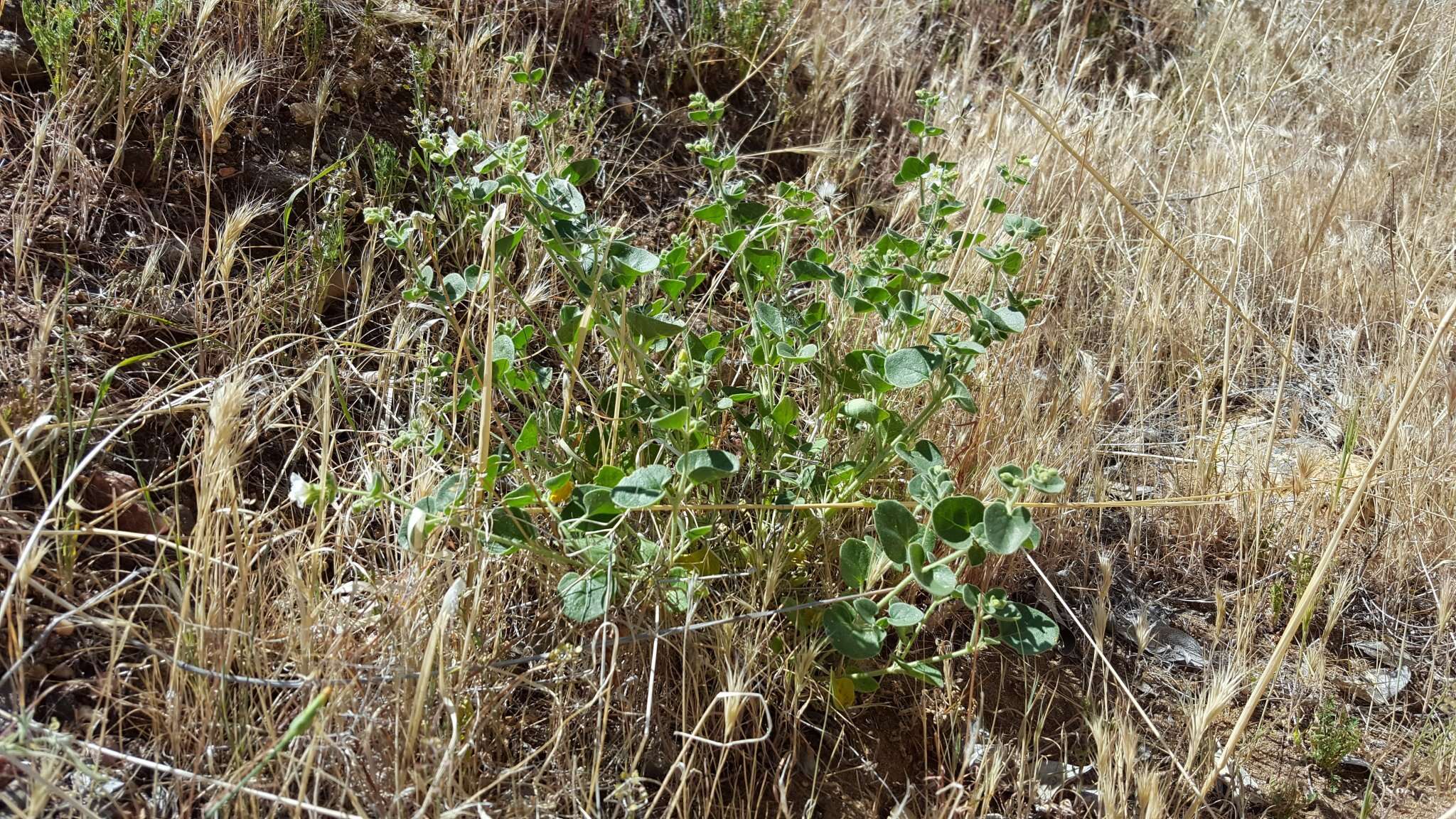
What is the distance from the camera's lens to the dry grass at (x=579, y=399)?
5.47 feet

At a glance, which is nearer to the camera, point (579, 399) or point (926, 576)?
point (926, 576)

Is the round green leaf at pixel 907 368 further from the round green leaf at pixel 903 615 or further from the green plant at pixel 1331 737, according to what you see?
the green plant at pixel 1331 737

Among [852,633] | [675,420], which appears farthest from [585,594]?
[852,633]

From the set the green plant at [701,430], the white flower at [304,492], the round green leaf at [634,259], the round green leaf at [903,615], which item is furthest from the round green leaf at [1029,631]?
the white flower at [304,492]

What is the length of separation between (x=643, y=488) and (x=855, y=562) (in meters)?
0.42

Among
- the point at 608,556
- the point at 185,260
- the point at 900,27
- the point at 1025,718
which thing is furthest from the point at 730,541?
the point at 900,27

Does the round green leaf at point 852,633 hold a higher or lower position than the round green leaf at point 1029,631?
lower

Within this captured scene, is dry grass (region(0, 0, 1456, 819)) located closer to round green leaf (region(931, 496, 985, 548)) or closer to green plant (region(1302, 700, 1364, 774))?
green plant (region(1302, 700, 1364, 774))

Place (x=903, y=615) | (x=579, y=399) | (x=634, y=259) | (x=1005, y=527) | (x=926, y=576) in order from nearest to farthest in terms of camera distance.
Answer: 1. (x=1005, y=527)
2. (x=926, y=576)
3. (x=903, y=615)
4. (x=634, y=259)
5. (x=579, y=399)

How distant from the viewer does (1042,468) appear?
153 cm

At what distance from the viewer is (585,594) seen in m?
1.68

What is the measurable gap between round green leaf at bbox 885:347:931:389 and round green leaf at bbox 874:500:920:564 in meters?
0.20

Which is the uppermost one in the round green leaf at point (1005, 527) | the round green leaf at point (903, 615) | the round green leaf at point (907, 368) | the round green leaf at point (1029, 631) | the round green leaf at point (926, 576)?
the round green leaf at point (907, 368)

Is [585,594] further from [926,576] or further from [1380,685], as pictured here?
[1380,685]
